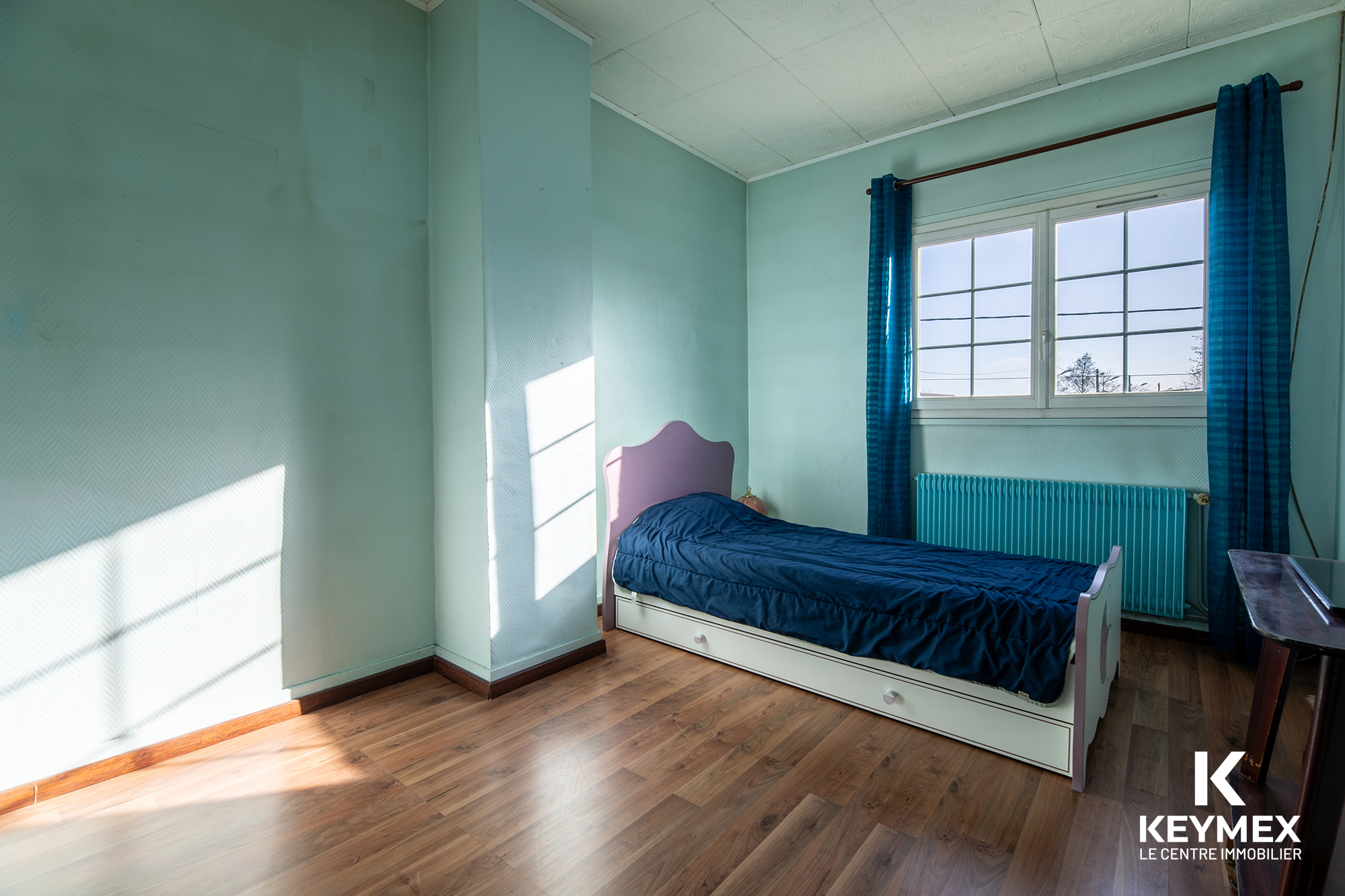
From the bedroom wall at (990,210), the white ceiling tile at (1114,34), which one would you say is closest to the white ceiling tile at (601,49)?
the bedroom wall at (990,210)

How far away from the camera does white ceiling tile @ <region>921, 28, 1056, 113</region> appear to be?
298 cm

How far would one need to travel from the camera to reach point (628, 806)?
72.1 inches

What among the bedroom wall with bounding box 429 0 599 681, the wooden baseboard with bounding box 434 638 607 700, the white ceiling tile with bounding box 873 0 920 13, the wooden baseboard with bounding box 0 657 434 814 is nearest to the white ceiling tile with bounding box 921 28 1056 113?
the white ceiling tile with bounding box 873 0 920 13

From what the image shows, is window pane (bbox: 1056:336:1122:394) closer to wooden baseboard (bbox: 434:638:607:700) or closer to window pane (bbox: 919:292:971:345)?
window pane (bbox: 919:292:971:345)

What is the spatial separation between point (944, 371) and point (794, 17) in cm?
210

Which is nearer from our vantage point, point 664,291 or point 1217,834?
point 1217,834

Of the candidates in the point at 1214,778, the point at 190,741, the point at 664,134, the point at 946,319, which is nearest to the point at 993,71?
the point at 946,319

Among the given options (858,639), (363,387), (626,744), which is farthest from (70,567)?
(858,639)

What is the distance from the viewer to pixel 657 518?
132 inches

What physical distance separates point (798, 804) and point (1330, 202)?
3426mm

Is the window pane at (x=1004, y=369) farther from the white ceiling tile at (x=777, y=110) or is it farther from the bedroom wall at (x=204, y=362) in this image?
the bedroom wall at (x=204, y=362)

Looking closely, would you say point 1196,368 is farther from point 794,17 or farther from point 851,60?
point 794,17

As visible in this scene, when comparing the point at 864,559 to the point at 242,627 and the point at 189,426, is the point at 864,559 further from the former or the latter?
the point at 189,426

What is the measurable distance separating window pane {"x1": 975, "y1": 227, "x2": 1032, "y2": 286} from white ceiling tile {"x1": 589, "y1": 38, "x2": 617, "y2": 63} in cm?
229
